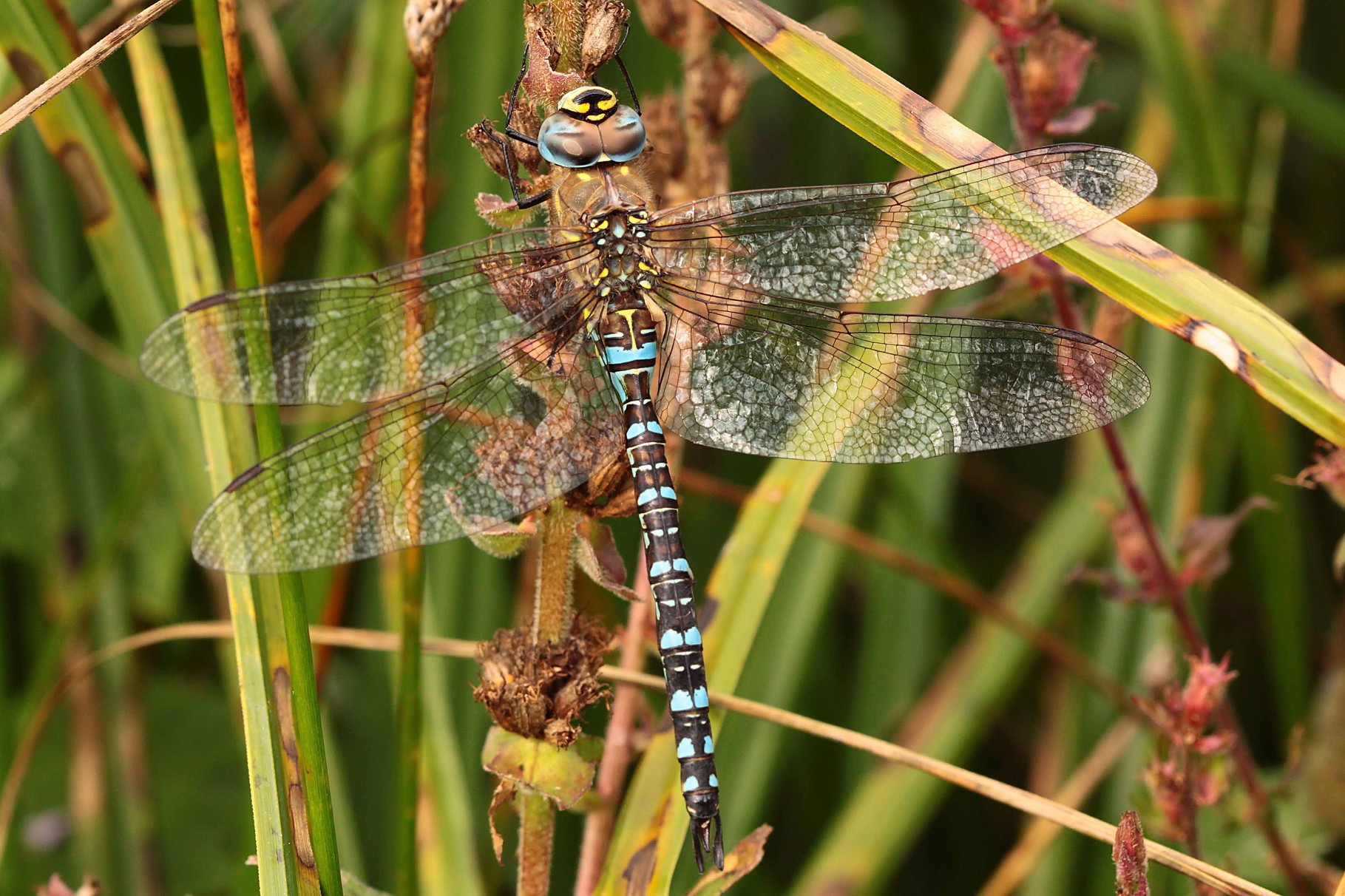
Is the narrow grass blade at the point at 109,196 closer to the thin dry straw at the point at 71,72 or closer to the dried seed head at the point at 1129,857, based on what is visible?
the thin dry straw at the point at 71,72

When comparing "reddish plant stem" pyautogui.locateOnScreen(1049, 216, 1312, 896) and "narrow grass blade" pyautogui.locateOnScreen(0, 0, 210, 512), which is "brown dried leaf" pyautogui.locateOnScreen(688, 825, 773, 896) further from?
"narrow grass blade" pyautogui.locateOnScreen(0, 0, 210, 512)

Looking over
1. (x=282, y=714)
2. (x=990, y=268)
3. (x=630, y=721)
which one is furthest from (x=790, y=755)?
(x=282, y=714)

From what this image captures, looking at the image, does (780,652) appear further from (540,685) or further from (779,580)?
(540,685)

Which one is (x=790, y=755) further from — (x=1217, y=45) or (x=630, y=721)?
(x=1217, y=45)

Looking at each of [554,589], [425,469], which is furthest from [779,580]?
[554,589]

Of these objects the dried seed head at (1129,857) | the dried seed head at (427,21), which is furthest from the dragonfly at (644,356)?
the dried seed head at (1129,857)

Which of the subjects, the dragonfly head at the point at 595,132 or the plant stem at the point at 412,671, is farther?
the dragonfly head at the point at 595,132

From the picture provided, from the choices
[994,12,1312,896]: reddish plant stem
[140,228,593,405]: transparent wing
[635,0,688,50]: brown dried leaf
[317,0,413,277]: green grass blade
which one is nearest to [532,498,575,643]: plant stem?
[140,228,593,405]: transparent wing
